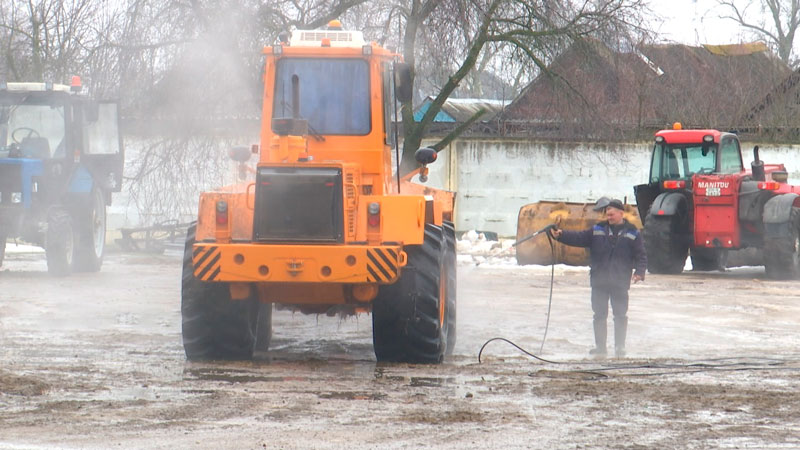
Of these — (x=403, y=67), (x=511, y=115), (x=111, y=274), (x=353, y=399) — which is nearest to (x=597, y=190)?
(x=511, y=115)

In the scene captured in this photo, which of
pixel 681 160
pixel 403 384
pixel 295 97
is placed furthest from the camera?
pixel 681 160

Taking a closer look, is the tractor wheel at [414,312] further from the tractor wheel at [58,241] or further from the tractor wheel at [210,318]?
the tractor wheel at [58,241]

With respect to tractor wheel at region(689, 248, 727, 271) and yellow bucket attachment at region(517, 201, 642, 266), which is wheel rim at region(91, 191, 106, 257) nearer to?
yellow bucket attachment at region(517, 201, 642, 266)

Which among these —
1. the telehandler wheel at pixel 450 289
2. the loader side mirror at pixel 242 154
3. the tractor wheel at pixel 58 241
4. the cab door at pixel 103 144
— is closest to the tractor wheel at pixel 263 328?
the loader side mirror at pixel 242 154

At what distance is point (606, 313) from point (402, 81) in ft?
9.11

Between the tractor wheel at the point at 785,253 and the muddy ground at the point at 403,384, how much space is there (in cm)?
413

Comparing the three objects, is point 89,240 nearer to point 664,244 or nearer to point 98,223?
point 98,223

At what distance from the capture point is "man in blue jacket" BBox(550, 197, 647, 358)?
11.2m

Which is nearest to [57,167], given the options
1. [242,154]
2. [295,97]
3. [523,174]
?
[242,154]

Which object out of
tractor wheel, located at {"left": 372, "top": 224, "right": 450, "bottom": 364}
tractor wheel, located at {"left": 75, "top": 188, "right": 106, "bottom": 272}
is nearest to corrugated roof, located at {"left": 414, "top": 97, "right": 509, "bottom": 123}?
tractor wheel, located at {"left": 75, "top": 188, "right": 106, "bottom": 272}

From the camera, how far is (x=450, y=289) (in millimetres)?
11570

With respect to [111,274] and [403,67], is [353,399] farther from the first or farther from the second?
[111,274]

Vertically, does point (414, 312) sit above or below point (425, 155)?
below

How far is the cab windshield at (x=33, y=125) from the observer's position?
1886cm
